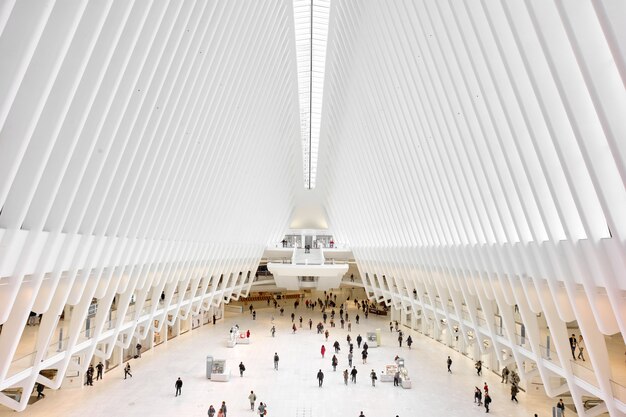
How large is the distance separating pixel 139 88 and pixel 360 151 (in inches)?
563

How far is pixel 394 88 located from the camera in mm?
15438

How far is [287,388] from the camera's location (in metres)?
17.6

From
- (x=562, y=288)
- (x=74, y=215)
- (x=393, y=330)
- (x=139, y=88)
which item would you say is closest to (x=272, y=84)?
(x=139, y=88)

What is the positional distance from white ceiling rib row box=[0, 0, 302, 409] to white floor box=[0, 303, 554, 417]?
2.49 metres

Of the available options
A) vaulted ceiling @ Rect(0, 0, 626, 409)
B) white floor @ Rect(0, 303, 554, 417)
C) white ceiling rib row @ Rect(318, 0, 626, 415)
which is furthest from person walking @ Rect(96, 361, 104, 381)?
white ceiling rib row @ Rect(318, 0, 626, 415)

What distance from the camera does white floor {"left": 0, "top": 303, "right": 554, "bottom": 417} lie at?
15.2 m

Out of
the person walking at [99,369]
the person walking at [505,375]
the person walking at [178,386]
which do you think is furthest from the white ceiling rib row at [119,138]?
the person walking at [505,375]

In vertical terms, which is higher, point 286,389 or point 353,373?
point 353,373

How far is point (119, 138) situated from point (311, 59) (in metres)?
14.5

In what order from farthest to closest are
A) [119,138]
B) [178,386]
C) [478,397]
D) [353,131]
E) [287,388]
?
[353,131]
[287,388]
[178,386]
[478,397]
[119,138]

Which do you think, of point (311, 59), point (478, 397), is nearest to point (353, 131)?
point (311, 59)

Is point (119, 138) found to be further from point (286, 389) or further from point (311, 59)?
point (311, 59)

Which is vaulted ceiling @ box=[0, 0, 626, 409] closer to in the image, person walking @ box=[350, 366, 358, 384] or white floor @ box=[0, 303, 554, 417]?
white floor @ box=[0, 303, 554, 417]

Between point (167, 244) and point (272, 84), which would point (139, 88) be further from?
point (272, 84)
